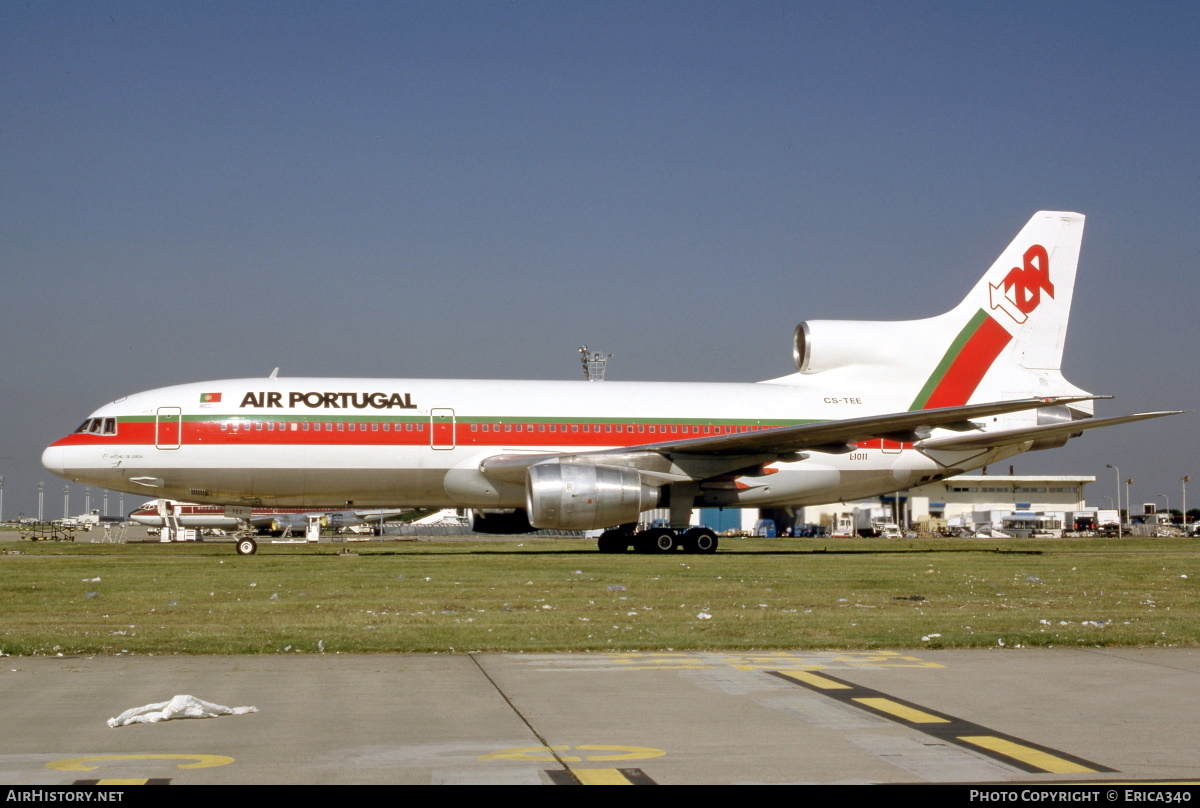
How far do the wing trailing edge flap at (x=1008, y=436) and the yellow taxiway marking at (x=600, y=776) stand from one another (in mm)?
22711

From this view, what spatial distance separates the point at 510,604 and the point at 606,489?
10657mm

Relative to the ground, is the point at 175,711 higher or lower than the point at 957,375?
lower

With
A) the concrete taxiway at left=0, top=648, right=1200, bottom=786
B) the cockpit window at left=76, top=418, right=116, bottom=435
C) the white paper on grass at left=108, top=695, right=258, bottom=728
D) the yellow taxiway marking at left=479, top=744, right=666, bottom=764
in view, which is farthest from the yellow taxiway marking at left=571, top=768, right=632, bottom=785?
the cockpit window at left=76, top=418, right=116, bottom=435

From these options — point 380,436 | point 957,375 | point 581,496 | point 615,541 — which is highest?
point 957,375

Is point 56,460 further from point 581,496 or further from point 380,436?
point 581,496

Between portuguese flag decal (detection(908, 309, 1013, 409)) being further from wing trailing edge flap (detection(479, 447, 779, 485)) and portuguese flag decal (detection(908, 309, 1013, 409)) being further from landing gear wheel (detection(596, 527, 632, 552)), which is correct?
landing gear wheel (detection(596, 527, 632, 552))

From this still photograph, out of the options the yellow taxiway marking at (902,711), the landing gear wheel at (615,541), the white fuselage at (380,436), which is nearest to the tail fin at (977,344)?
the white fuselage at (380,436)

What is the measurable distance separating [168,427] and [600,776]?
2169 centimetres

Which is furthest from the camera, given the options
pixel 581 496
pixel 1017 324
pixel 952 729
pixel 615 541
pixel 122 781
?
pixel 1017 324

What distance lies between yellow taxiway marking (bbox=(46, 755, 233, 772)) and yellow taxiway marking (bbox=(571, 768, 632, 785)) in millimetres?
1627

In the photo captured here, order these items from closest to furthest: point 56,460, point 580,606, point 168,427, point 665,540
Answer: point 580,606 → point 168,427 → point 56,460 → point 665,540

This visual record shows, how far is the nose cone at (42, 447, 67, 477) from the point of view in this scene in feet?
82.1

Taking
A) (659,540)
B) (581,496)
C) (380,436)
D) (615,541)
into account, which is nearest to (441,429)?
(380,436)

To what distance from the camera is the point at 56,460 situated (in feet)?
82.3
